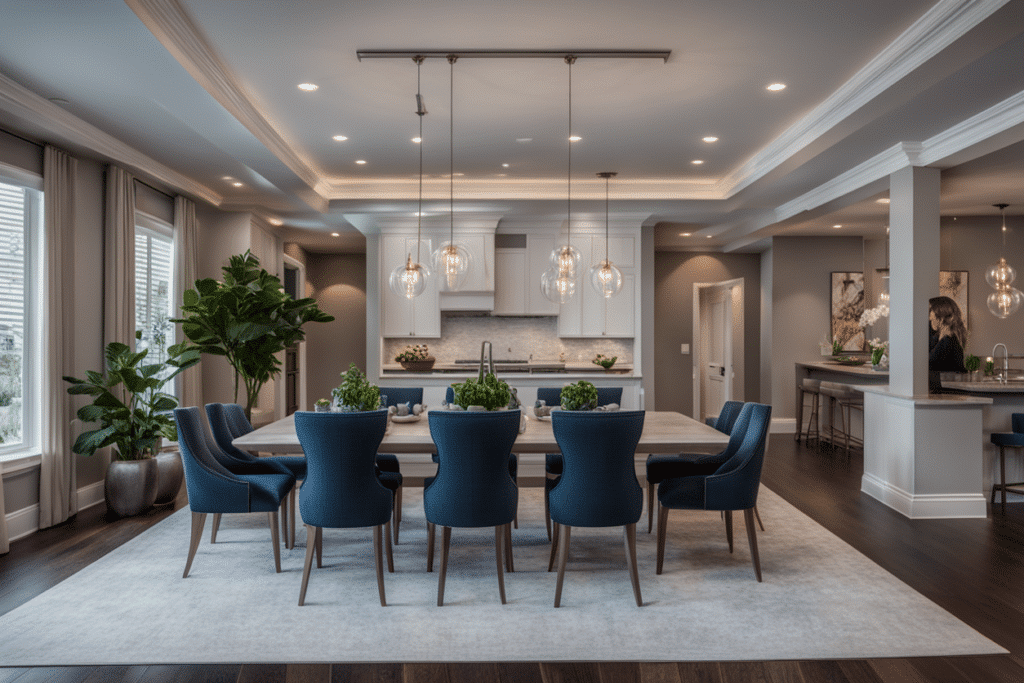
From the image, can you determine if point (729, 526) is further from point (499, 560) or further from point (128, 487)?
point (128, 487)

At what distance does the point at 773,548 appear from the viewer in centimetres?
412

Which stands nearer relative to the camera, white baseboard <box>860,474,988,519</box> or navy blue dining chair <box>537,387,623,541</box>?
navy blue dining chair <box>537,387,623,541</box>

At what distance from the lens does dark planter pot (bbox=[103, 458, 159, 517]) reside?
4812 mm

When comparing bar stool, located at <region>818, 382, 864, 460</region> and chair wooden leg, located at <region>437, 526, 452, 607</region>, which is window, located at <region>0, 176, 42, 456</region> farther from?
bar stool, located at <region>818, 382, 864, 460</region>

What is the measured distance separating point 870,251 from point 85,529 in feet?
30.2

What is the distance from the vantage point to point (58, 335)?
464 cm

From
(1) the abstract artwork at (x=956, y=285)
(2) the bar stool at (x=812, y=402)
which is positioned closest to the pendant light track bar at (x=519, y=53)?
(2) the bar stool at (x=812, y=402)

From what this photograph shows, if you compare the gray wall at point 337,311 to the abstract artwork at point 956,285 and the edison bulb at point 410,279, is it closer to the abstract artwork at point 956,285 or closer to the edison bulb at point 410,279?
the edison bulb at point 410,279

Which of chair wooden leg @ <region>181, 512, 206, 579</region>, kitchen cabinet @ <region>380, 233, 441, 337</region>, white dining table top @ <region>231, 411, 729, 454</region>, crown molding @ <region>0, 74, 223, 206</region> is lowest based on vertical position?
chair wooden leg @ <region>181, 512, 206, 579</region>

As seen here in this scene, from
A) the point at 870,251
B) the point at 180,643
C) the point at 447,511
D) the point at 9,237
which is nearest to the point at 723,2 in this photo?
the point at 447,511

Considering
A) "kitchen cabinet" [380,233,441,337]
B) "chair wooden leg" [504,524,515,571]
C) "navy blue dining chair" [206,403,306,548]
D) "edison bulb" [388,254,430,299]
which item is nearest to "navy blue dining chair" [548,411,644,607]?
"chair wooden leg" [504,524,515,571]

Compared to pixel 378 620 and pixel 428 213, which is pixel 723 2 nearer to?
pixel 378 620

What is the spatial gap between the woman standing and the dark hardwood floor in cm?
110

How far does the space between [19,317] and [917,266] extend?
20.8ft
